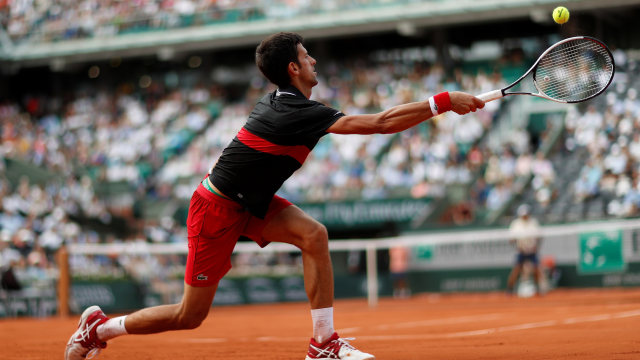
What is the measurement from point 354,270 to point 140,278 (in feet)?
15.5

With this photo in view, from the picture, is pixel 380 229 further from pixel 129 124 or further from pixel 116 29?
pixel 116 29

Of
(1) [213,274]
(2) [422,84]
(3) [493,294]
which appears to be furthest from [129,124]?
(1) [213,274]

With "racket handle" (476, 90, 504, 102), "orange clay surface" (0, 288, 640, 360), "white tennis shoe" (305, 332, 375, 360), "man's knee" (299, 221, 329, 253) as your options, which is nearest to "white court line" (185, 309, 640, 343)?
"orange clay surface" (0, 288, 640, 360)

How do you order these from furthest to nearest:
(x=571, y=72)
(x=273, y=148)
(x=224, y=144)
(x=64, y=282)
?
(x=224, y=144), (x=64, y=282), (x=571, y=72), (x=273, y=148)

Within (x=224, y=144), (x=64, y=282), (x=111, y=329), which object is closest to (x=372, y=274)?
(x=64, y=282)

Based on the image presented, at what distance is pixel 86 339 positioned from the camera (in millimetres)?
6500

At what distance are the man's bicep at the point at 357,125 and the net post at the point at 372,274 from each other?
12.5 meters

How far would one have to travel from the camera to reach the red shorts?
20.3 feet

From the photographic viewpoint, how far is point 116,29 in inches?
1198

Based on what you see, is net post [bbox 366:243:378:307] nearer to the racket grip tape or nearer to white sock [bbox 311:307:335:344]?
white sock [bbox 311:307:335:344]

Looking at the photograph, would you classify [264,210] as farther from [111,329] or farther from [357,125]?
[111,329]

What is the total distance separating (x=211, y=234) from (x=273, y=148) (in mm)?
747

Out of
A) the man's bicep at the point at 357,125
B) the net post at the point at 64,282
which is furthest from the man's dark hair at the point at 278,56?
the net post at the point at 64,282

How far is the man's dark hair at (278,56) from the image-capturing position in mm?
6211
